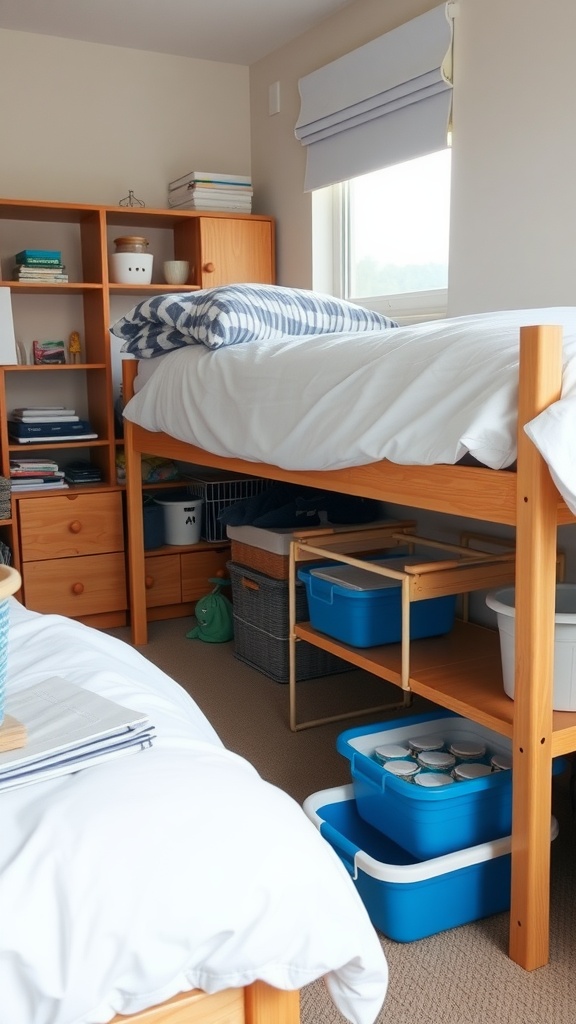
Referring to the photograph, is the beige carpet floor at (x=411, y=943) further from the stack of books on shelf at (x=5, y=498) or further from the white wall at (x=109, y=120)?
the white wall at (x=109, y=120)

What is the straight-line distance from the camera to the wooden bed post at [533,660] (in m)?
1.33

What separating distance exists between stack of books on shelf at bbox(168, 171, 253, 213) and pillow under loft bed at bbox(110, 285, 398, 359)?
816 mm

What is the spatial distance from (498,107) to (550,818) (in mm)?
1939

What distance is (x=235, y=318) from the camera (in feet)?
8.11

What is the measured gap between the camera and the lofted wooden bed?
1340mm

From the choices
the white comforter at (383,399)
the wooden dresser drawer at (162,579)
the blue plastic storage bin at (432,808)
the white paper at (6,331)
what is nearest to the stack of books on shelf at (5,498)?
the white paper at (6,331)

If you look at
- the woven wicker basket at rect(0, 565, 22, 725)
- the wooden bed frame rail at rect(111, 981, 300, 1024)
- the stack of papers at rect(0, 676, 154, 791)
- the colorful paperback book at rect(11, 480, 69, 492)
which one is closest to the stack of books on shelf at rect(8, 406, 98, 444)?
the colorful paperback book at rect(11, 480, 69, 492)

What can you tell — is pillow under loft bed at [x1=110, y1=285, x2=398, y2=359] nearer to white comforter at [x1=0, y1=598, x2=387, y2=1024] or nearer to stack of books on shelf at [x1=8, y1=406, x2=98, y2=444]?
stack of books on shelf at [x1=8, y1=406, x2=98, y2=444]

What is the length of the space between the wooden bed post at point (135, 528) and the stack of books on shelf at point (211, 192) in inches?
31.7

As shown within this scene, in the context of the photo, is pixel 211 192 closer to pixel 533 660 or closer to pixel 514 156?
pixel 514 156

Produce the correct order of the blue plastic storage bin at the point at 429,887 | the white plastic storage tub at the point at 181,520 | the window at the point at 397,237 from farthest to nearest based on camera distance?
1. the white plastic storage tub at the point at 181,520
2. the window at the point at 397,237
3. the blue plastic storage bin at the point at 429,887

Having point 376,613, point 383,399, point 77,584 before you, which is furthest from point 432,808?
point 77,584

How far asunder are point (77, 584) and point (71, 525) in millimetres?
214

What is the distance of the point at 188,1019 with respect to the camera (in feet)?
2.53
